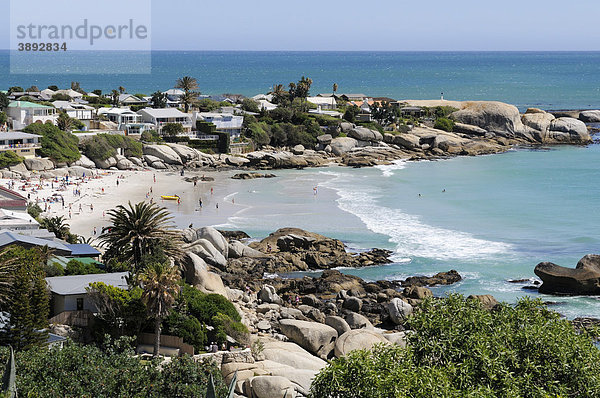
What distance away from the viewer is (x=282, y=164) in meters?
88.6

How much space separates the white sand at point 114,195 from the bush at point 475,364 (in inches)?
1364

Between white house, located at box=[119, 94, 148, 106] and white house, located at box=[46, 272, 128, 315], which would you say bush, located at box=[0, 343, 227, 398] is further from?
white house, located at box=[119, 94, 148, 106]

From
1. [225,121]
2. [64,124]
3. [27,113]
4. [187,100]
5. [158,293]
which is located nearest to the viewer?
[158,293]

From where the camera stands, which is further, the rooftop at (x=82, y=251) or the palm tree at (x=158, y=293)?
the rooftop at (x=82, y=251)

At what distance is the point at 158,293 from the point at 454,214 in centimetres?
3988

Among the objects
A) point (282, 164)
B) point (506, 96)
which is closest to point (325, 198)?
point (282, 164)

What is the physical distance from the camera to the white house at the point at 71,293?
3102 cm

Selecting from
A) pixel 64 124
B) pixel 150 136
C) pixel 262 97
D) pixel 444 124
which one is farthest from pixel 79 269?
pixel 262 97

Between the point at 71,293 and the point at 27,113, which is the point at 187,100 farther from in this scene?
the point at 71,293

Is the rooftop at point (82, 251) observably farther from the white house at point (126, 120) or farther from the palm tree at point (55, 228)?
the white house at point (126, 120)

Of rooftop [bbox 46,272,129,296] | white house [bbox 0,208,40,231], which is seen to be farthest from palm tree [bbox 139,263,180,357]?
white house [bbox 0,208,40,231]

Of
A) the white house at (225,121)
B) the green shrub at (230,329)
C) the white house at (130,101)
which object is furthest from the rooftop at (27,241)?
the white house at (130,101)

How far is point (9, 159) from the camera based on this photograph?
242ft

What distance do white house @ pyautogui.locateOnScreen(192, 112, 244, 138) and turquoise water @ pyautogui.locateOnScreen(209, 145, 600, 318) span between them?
46.0 feet
